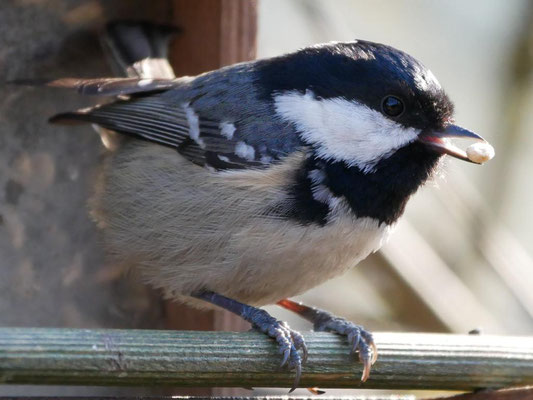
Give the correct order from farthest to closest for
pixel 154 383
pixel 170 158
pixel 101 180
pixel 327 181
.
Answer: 1. pixel 101 180
2. pixel 170 158
3. pixel 327 181
4. pixel 154 383

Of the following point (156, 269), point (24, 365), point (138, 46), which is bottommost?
point (156, 269)

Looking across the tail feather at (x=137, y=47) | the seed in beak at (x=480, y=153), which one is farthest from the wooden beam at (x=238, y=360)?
the tail feather at (x=137, y=47)

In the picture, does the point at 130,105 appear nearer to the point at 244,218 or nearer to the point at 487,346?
the point at 244,218

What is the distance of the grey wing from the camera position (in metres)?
2.23

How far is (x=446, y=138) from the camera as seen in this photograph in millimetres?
2184

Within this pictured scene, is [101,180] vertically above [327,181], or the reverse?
[327,181]

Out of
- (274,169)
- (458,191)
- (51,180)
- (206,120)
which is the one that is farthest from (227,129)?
(458,191)

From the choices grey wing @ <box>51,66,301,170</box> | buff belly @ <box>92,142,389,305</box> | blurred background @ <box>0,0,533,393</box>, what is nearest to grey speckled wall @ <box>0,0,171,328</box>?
blurred background @ <box>0,0,533,393</box>

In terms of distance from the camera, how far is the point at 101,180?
8.39ft

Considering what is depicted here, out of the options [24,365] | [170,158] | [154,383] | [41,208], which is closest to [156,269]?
[170,158]

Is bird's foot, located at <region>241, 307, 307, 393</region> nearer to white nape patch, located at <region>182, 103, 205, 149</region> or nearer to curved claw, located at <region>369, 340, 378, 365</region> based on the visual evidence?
curved claw, located at <region>369, 340, 378, 365</region>

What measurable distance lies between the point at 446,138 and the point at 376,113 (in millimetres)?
183

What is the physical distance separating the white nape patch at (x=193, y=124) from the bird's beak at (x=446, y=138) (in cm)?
57

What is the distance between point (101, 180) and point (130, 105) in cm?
24
